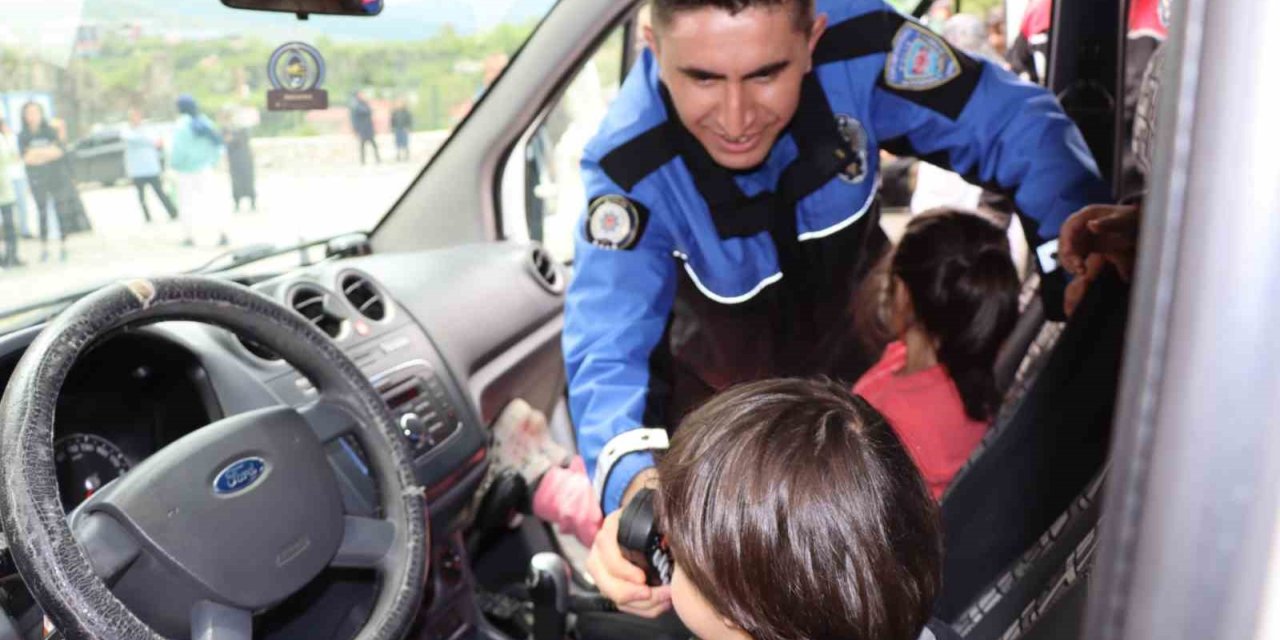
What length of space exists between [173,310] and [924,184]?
2.25 m

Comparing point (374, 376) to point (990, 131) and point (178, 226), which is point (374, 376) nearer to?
point (178, 226)

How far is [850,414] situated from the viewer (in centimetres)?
97

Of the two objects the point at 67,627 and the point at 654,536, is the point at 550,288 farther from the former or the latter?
the point at 67,627

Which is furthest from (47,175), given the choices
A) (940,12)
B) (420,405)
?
(940,12)

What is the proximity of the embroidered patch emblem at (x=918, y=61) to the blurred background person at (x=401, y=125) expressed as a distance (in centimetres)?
93

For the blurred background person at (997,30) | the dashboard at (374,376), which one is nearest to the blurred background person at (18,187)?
the dashboard at (374,376)

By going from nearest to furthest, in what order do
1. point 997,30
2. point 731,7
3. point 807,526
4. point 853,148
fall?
1. point 807,526
2. point 731,7
3. point 853,148
4. point 997,30

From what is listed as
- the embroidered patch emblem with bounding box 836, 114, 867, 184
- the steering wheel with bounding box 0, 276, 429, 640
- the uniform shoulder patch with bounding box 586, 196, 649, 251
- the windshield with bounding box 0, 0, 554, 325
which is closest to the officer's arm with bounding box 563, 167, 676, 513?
the uniform shoulder patch with bounding box 586, 196, 649, 251

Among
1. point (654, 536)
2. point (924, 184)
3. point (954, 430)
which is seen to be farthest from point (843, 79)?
point (924, 184)

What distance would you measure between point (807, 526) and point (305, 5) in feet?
A: 3.30

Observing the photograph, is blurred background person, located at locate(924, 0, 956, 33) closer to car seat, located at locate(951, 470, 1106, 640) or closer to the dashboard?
the dashboard

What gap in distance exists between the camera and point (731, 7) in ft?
4.84

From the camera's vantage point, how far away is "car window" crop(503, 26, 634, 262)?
2.44m

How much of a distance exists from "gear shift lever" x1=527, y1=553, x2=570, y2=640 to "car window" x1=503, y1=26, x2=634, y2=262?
2.88 ft
